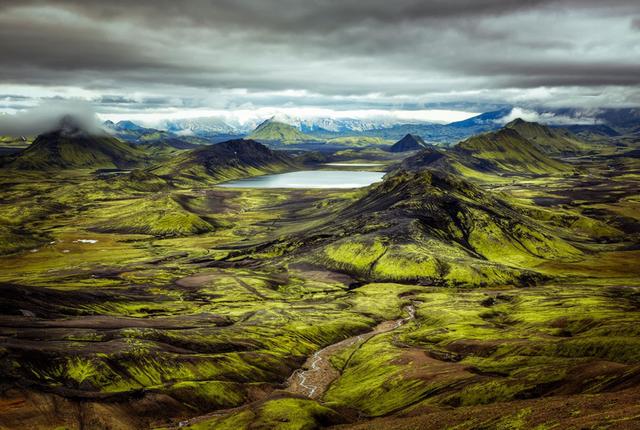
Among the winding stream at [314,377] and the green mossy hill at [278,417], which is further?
the winding stream at [314,377]

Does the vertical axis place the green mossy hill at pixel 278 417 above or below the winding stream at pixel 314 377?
above

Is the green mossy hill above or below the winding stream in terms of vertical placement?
above

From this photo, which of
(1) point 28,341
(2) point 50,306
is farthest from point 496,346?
(2) point 50,306

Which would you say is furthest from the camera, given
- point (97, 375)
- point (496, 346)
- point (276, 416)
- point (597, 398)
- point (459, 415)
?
point (496, 346)

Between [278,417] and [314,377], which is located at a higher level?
[278,417]

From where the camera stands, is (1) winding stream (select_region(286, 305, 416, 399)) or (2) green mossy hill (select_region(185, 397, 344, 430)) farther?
(1) winding stream (select_region(286, 305, 416, 399))

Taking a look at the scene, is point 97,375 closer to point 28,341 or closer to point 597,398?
point 28,341

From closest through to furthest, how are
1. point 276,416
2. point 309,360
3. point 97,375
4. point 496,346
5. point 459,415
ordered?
point 459,415
point 276,416
point 97,375
point 496,346
point 309,360

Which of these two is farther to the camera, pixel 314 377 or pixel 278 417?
pixel 314 377

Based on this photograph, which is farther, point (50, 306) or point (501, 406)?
point (50, 306)

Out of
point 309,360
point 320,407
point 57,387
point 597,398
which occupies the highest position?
point 597,398

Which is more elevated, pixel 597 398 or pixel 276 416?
pixel 597 398
